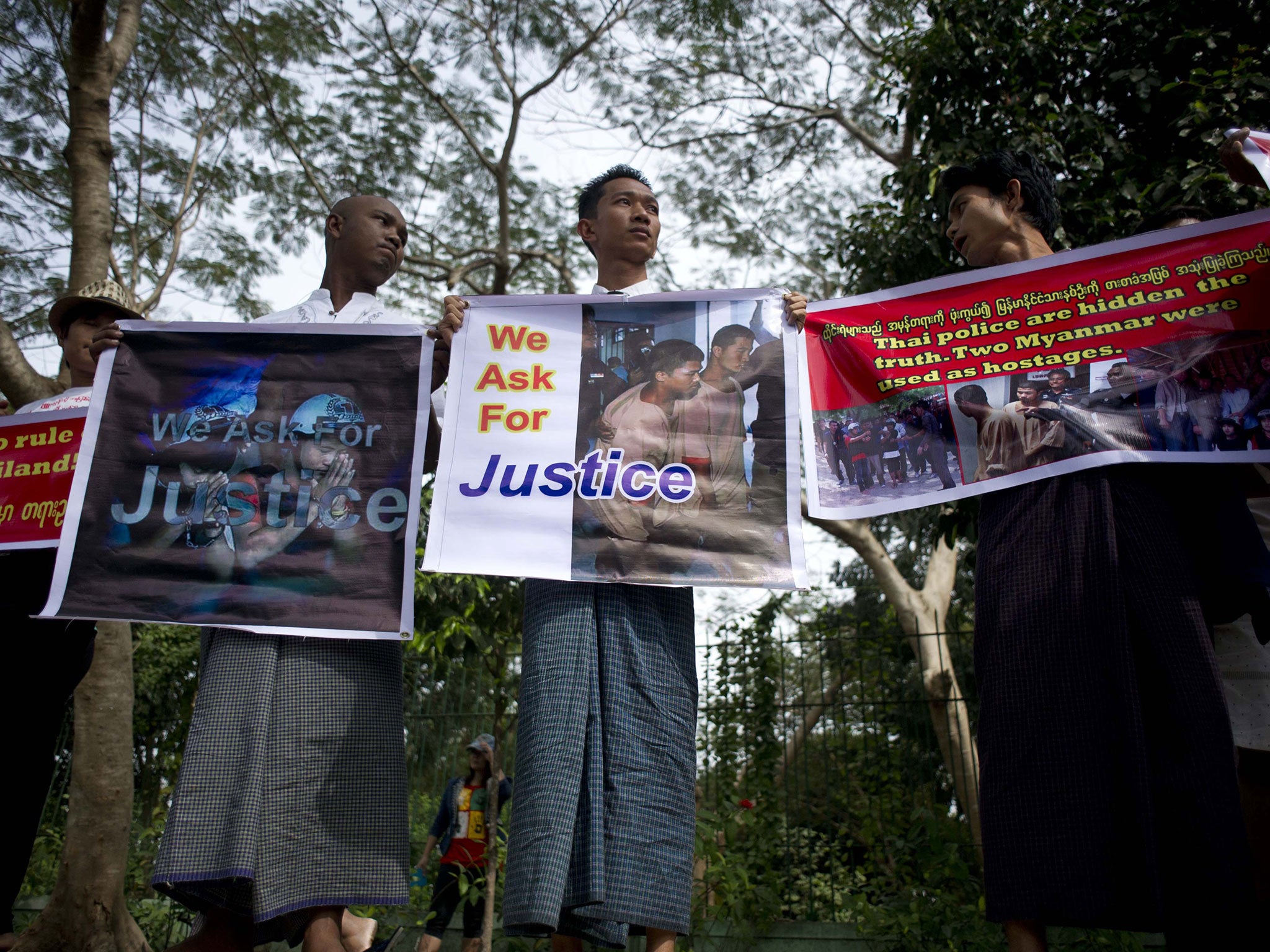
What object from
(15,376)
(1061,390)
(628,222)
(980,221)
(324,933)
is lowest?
(324,933)

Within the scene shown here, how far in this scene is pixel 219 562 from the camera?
2.78 m

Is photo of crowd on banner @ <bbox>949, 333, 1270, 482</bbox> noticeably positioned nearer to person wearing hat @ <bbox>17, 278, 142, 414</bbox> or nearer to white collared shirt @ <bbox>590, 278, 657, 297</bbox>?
white collared shirt @ <bbox>590, 278, 657, 297</bbox>

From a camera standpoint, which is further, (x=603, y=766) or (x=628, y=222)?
(x=628, y=222)

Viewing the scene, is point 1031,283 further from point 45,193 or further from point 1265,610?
point 45,193

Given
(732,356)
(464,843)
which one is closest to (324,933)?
(732,356)

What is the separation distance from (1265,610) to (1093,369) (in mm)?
709

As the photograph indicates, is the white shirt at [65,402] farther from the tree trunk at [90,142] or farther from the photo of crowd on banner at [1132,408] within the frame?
the photo of crowd on banner at [1132,408]

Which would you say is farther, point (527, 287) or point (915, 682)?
point (527, 287)

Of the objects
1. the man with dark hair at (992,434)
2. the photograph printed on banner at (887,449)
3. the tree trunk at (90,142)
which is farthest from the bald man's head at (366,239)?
the tree trunk at (90,142)

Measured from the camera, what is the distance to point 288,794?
8.07 feet

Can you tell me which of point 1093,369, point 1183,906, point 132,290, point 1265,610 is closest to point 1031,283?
point 1093,369

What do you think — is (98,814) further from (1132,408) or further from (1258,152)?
(1258,152)

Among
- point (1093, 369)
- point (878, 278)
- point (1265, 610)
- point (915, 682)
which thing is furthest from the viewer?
point (915, 682)

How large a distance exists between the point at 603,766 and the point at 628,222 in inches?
63.6
